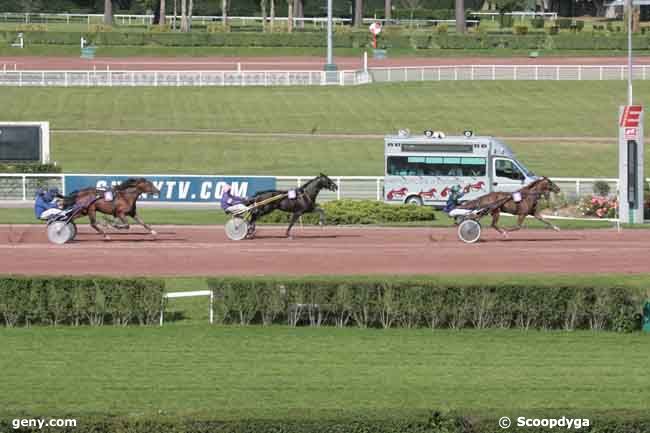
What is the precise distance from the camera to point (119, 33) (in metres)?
74.2

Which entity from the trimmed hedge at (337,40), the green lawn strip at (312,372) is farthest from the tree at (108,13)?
the green lawn strip at (312,372)

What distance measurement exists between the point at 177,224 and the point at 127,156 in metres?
14.9

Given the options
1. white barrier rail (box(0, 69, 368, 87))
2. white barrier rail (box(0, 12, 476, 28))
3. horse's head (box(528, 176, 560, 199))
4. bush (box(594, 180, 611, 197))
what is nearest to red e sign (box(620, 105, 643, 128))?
bush (box(594, 180, 611, 197))

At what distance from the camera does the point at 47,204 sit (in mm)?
25328

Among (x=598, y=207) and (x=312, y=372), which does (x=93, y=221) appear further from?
(x=598, y=207)

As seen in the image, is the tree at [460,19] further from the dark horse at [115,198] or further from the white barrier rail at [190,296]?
the white barrier rail at [190,296]


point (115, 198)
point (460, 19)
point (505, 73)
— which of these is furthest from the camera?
point (460, 19)

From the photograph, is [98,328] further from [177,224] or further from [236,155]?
[236,155]

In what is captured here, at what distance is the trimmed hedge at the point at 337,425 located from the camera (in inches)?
472

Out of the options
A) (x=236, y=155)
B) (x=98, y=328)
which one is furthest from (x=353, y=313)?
(x=236, y=155)

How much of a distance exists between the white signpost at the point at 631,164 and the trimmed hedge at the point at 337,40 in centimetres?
4295

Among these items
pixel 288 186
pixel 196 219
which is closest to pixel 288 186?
pixel 288 186

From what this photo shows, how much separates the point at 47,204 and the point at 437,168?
39.8 ft

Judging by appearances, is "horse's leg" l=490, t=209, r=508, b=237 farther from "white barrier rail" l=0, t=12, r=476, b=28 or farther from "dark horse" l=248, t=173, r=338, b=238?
"white barrier rail" l=0, t=12, r=476, b=28
